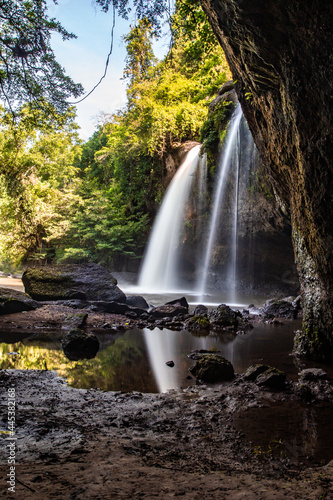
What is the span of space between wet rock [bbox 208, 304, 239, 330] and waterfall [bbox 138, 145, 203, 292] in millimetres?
9657

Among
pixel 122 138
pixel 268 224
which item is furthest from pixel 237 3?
pixel 122 138

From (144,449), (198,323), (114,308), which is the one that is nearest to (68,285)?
(114,308)

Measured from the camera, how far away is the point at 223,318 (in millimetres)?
8633

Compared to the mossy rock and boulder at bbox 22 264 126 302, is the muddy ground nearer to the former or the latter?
the mossy rock

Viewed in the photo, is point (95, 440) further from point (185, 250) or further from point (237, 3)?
point (185, 250)

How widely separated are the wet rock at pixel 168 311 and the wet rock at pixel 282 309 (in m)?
2.70

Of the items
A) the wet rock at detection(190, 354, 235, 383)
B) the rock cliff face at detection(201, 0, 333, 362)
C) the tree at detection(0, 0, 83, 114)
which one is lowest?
the wet rock at detection(190, 354, 235, 383)

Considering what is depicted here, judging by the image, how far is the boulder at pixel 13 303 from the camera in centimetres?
830

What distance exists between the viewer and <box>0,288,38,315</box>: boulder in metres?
8.30

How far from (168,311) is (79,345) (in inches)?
167

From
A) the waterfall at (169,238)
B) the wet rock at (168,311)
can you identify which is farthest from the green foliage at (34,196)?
the wet rock at (168,311)

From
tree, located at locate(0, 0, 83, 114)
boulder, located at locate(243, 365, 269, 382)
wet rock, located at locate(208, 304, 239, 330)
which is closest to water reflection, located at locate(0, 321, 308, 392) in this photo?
boulder, located at locate(243, 365, 269, 382)

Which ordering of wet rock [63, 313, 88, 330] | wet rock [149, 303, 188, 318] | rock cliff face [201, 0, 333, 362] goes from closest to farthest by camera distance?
1. rock cliff face [201, 0, 333, 362]
2. wet rock [63, 313, 88, 330]
3. wet rock [149, 303, 188, 318]

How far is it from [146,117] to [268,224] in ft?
35.3
